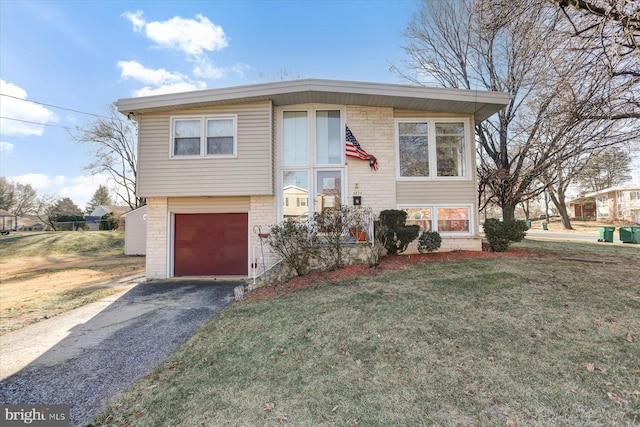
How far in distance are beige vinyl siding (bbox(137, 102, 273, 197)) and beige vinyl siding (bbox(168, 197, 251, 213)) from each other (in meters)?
0.57

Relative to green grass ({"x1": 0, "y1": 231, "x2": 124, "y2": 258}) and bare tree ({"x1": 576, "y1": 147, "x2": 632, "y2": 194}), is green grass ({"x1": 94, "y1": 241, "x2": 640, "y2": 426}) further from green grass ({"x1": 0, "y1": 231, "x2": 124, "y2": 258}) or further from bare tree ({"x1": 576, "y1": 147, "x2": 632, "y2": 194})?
green grass ({"x1": 0, "y1": 231, "x2": 124, "y2": 258})

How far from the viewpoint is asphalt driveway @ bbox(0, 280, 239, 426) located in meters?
3.27

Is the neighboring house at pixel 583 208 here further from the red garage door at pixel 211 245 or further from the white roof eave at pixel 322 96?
the red garage door at pixel 211 245

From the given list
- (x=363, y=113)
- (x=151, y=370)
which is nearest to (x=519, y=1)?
(x=363, y=113)

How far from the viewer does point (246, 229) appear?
905cm

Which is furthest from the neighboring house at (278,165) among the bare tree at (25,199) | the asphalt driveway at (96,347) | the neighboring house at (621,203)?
the bare tree at (25,199)

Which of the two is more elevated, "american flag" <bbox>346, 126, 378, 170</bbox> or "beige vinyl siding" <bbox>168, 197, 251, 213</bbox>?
"american flag" <bbox>346, 126, 378, 170</bbox>

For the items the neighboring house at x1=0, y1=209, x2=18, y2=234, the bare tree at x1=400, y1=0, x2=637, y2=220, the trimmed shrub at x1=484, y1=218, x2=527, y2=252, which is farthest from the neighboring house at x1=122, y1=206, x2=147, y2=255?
the neighboring house at x1=0, y1=209, x2=18, y2=234

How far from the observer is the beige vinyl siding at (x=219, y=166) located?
331 inches

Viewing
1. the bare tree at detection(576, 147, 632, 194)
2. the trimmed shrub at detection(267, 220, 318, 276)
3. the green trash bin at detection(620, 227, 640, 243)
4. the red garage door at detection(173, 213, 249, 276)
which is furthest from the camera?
the green trash bin at detection(620, 227, 640, 243)

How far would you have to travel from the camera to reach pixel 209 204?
905 cm

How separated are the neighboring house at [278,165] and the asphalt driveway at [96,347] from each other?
2350 millimetres

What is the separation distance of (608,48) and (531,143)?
491 centimetres

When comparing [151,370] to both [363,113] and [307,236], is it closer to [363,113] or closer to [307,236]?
[307,236]
